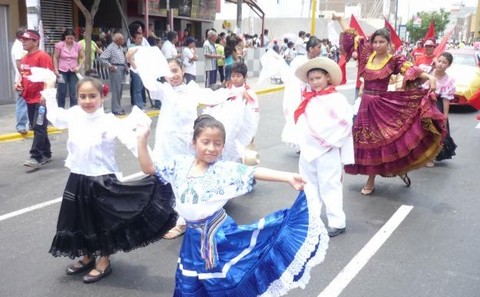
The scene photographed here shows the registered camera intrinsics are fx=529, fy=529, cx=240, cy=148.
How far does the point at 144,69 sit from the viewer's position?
4492 mm

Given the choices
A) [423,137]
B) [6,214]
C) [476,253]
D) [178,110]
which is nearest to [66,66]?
[6,214]

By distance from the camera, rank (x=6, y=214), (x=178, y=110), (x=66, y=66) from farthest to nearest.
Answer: (x=66, y=66) < (x=6, y=214) < (x=178, y=110)

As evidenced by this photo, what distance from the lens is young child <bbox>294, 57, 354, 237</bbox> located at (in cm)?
464

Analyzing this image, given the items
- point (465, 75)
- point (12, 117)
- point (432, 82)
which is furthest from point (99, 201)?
point (465, 75)

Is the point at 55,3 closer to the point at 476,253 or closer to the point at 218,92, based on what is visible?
the point at 218,92

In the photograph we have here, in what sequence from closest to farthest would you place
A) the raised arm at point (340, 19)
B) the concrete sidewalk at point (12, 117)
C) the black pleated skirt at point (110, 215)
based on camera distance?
1. the black pleated skirt at point (110, 215)
2. the raised arm at point (340, 19)
3. the concrete sidewalk at point (12, 117)

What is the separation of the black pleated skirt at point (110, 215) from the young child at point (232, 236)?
84 cm

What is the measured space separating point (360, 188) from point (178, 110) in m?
2.84

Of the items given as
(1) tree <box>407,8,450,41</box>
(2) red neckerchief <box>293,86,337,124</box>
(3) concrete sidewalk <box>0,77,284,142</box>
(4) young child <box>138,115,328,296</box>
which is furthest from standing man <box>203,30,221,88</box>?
(1) tree <box>407,8,450,41</box>

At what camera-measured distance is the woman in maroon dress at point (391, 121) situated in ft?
19.1

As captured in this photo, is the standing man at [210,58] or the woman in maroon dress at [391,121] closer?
the woman in maroon dress at [391,121]

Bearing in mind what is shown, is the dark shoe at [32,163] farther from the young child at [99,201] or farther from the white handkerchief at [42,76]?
the young child at [99,201]

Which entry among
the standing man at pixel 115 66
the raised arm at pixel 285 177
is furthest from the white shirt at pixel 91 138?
the standing man at pixel 115 66

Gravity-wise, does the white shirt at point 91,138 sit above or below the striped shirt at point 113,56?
below
